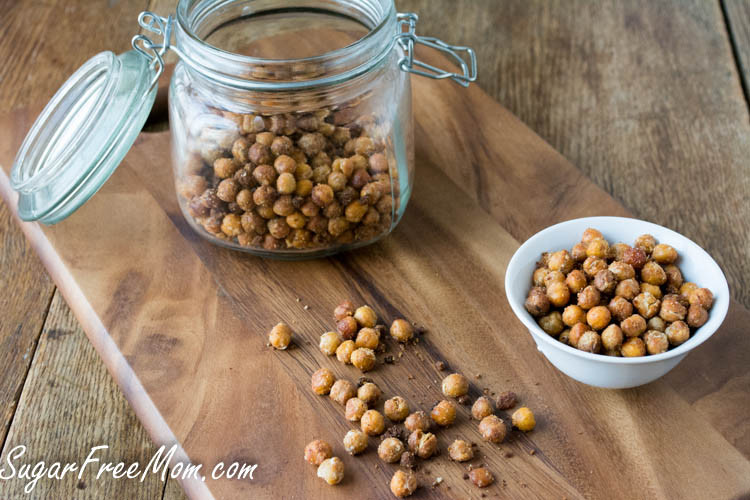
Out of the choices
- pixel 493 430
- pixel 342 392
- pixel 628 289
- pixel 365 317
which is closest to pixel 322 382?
pixel 342 392

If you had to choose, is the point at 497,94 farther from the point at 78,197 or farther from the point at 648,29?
the point at 78,197

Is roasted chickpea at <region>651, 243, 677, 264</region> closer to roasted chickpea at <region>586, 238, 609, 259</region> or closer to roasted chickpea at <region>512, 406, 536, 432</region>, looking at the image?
roasted chickpea at <region>586, 238, 609, 259</region>

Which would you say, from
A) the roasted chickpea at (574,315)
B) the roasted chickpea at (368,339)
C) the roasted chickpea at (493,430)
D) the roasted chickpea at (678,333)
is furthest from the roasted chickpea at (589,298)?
the roasted chickpea at (368,339)

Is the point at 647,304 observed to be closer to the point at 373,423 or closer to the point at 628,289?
the point at 628,289

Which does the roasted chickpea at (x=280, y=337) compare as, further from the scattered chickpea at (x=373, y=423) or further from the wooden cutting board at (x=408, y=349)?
the scattered chickpea at (x=373, y=423)

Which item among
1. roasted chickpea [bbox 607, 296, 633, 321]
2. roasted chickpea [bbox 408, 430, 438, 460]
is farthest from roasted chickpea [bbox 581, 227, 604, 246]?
roasted chickpea [bbox 408, 430, 438, 460]

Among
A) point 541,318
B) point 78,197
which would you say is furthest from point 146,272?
point 541,318
